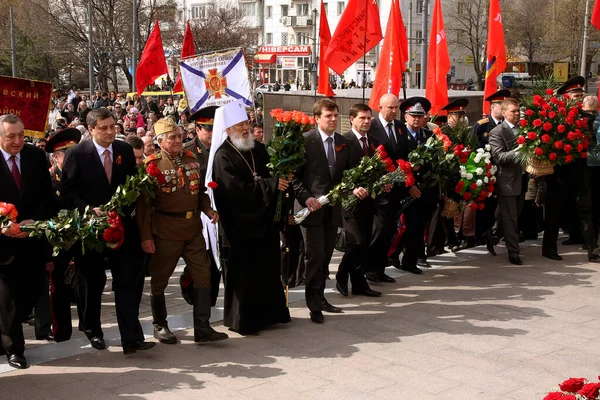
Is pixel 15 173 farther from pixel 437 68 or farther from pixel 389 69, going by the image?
pixel 437 68

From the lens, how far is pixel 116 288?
24.2 feet

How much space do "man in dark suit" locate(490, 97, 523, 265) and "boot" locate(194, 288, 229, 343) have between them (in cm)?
470

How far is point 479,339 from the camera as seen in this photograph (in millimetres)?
7656

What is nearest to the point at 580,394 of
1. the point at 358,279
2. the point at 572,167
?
the point at 358,279

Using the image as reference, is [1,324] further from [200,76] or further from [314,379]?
[200,76]

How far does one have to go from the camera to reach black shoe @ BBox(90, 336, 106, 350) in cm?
747

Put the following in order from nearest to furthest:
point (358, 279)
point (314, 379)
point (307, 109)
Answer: point (314, 379) < point (358, 279) < point (307, 109)

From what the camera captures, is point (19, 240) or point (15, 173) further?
point (15, 173)

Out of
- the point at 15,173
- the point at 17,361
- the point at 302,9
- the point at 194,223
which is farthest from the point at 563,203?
the point at 302,9

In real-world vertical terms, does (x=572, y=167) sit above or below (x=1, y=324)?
above

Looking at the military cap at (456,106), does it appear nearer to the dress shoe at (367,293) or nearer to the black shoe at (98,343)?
the dress shoe at (367,293)

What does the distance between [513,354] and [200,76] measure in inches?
233

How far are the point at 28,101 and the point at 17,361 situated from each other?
3190mm

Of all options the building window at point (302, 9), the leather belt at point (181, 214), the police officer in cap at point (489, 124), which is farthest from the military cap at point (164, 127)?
the building window at point (302, 9)
